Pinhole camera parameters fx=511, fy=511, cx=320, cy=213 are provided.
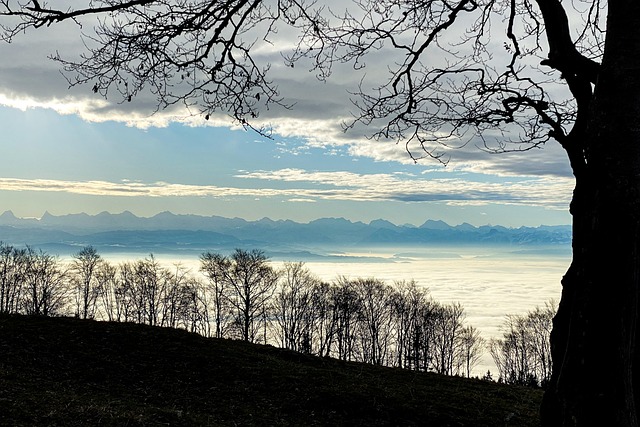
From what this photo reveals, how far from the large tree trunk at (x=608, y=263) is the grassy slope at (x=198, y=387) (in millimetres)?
6458

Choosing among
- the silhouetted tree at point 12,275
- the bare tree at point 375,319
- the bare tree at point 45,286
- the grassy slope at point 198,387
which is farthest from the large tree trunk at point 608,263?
the silhouetted tree at point 12,275

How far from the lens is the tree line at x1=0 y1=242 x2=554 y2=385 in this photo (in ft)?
199

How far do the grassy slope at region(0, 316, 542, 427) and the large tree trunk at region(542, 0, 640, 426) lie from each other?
21.2 ft

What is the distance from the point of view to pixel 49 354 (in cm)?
1202

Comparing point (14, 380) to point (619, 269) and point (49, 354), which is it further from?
point (619, 269)

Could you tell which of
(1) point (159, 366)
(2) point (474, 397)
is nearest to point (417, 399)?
(2) point (474, 397)

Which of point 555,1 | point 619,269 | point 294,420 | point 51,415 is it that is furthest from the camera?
point 294,420

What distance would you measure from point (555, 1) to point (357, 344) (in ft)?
207

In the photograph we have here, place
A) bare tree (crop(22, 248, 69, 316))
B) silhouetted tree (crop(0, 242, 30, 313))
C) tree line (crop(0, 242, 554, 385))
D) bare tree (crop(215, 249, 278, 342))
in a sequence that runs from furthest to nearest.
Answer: silhouetted tree (crop(0, 242, 30, 313)), tree line (crop(0, 242, 554, 385)), bare tree (crop(22, 248, 69, 316)), bare tree (crop(215, 249, 278, 342))

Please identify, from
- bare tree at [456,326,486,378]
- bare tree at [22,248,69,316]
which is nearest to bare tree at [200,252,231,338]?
bare tree at [22,248,69,316]

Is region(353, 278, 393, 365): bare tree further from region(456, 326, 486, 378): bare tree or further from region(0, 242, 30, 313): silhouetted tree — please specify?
region(0, 242, 30, 313): silhouetted tree

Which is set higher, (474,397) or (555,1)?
(555,1)

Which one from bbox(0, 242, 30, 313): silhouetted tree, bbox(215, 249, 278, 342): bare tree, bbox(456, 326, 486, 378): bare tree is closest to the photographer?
bbox(215, 249, 278, 342): bare tree

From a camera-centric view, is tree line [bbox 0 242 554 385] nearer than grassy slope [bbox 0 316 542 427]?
No
